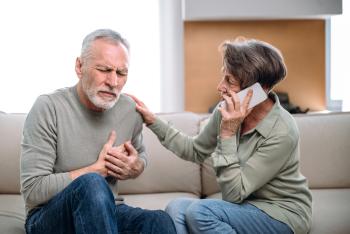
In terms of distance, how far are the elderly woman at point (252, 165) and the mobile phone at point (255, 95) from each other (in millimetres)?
21

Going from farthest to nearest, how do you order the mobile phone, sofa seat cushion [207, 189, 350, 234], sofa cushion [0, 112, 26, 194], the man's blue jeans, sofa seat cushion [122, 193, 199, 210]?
sofa cushion [0, 112, 26, 194] → sofa seat cushion [122, 193, 199, 210] → sofa seat cushion [207, 189, 350, 234] → the mobile phone → the man's blue jeans

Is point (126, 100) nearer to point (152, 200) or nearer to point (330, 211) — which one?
point (152, 200)

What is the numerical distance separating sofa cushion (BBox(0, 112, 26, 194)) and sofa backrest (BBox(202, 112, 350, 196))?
87cm

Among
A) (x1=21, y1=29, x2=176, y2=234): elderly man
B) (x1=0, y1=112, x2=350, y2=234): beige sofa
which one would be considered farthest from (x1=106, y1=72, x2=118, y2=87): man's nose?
(x1=0, y1=112, x2=350, y2=234): beige sofa

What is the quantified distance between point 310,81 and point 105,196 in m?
2.32

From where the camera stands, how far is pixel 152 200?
2.30m

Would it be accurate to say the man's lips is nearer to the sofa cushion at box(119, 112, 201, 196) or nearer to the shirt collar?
the shirt collar

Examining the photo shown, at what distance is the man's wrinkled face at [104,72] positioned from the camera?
1.78m

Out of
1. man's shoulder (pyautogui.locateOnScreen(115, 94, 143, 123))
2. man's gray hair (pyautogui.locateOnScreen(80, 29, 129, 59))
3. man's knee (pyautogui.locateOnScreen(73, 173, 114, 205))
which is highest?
man's gray hair (pyautogui.locateOnScreen(80, 29, 129, 59))

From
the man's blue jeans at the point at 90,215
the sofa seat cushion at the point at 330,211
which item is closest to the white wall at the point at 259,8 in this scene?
the sofa seat cushion at the point at 330,211

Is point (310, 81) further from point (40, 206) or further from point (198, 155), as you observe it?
point (40, 206)

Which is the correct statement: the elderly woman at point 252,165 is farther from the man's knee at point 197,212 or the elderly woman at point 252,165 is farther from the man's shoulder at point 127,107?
the man's shoulder at point 127,107

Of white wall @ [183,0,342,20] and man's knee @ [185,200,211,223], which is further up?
white wall @ [183,0,342,20]

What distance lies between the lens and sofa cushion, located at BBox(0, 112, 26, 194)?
239 centimetres
